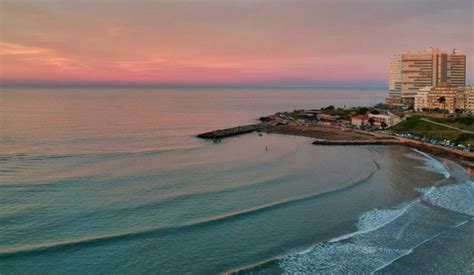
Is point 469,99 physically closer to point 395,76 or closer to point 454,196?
point 395,76

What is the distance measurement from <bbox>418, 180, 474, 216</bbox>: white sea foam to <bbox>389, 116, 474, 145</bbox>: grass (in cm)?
2207

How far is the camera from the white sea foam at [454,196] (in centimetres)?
2911

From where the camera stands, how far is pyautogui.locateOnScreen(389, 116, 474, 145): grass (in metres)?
57.4

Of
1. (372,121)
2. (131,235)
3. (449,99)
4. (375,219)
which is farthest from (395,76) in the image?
(131,235)

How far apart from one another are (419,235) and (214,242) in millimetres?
11235

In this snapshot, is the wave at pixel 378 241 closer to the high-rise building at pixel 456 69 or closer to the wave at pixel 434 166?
the wave at pixel 434 166

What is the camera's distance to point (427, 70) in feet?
435

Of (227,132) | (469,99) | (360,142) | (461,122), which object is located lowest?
(360,142)

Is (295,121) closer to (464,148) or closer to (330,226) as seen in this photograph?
(464,148)

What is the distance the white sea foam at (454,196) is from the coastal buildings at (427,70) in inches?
3992

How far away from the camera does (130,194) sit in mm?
31922

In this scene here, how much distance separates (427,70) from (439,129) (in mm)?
75969

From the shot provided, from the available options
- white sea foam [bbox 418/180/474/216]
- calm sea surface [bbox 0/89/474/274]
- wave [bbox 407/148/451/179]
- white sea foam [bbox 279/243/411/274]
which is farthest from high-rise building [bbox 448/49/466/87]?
white sea foam [bbox 279/243/411/274]

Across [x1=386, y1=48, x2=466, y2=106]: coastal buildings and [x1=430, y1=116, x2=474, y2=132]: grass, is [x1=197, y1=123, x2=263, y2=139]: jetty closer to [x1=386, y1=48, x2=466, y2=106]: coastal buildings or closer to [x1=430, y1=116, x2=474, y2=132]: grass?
[x1=430, y1=116, x2=474, y2=132]: grass
